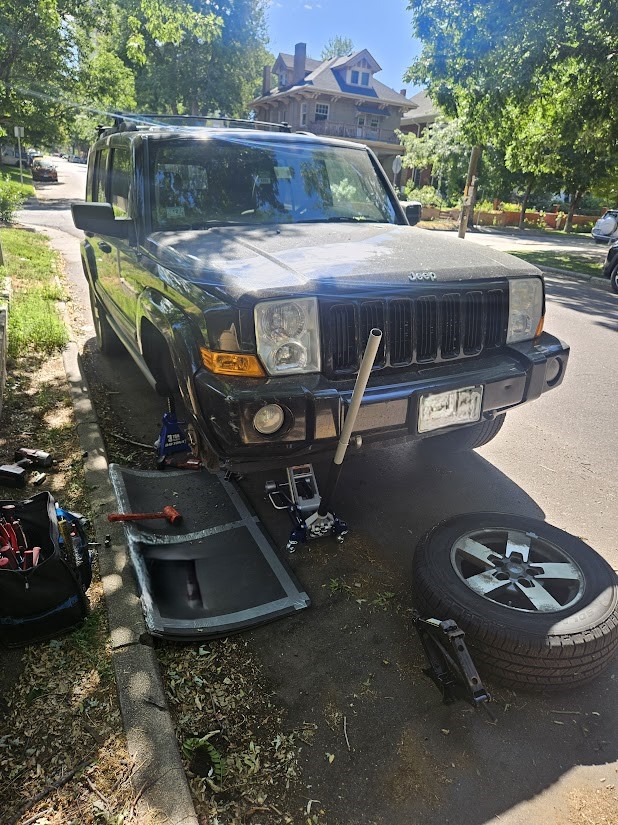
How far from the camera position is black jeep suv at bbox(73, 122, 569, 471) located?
8.50ft

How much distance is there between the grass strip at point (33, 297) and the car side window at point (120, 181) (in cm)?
208

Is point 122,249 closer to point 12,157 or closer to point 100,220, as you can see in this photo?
point 100,220

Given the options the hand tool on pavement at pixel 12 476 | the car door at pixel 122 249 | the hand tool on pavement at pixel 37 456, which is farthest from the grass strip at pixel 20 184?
the hand tool on pavement at pixel 12 476

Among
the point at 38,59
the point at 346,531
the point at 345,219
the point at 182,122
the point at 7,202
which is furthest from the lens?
the point at 38,59

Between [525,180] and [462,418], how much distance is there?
113 ft

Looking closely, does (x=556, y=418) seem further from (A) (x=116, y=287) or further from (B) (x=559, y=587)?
(A) (x=116, y=287)

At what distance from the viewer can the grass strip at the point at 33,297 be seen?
237 inches

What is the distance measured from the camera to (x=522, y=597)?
8.68 ft

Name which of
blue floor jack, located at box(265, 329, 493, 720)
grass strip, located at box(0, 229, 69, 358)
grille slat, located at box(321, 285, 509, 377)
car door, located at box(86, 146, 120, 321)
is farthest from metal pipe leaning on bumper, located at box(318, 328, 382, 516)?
grass strip, located at box(0, 229, 69, 358)

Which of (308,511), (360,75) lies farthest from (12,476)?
(360,75)

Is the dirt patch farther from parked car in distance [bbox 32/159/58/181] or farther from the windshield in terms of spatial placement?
parked car in distance [bbox 32/159/58/181]

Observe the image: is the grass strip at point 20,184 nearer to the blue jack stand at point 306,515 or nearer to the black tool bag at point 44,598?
the blue jack stand at point 306,515

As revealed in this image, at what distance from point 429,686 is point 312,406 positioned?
126 centimetres

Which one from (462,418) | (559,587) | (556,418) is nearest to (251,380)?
(462,418)
